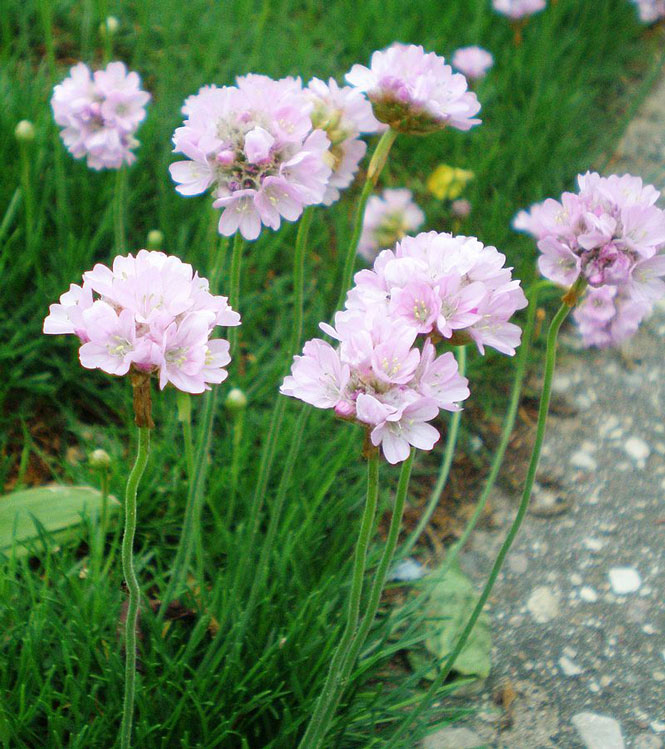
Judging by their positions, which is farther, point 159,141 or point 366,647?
point 159,141

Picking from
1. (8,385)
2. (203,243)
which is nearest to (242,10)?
(203,243)

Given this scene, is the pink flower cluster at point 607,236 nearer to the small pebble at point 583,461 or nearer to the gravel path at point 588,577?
the gravel path at point 588,577

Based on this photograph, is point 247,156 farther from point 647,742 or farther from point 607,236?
point 647,742

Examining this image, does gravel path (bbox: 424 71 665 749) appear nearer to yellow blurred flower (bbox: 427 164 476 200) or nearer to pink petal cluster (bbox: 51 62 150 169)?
yellow blurred flower (bbox: 427 164 476 200)

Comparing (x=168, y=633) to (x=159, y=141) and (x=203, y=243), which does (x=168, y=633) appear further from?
(x=159, y=141)

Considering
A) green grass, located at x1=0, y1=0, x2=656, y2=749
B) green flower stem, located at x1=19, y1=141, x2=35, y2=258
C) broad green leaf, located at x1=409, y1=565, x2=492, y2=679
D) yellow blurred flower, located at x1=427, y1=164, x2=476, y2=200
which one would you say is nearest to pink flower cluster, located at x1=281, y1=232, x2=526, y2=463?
green grass, located at x1=0, y1=0, x2=656, y2=749

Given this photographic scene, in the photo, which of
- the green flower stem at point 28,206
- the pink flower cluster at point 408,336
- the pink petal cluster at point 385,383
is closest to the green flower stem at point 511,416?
the pink flower cluster at point 408,336
